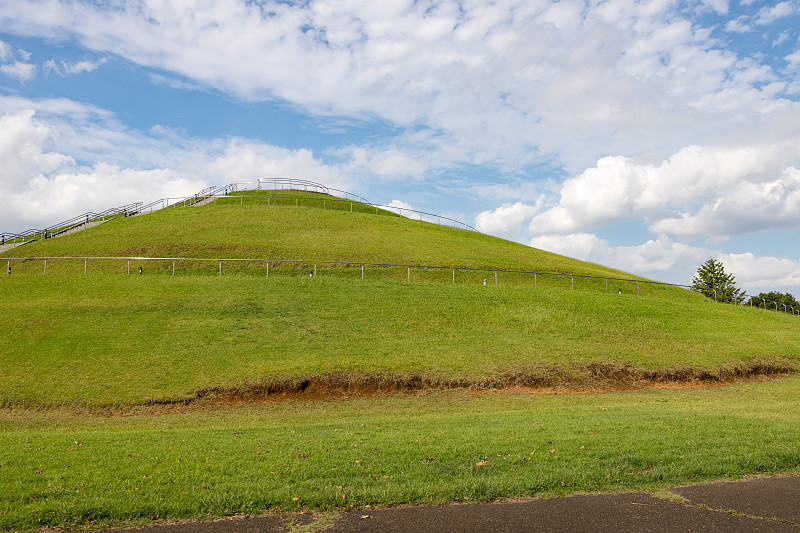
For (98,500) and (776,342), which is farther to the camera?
(776,342)

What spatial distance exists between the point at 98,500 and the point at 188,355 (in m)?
14.6

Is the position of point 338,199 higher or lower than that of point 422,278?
higher

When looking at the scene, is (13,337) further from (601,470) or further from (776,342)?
(776,342)

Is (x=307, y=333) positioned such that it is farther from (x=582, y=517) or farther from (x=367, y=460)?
(x=582, y=517)

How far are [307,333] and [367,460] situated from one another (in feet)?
49.2

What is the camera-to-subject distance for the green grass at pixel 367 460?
7688mm

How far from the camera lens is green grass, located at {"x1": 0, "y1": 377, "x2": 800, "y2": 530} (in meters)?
7.69

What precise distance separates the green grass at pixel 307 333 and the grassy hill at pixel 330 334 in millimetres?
91

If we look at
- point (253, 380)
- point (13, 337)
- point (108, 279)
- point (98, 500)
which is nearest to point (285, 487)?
point (98, 500)

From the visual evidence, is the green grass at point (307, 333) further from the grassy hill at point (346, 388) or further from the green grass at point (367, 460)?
the green grass at point (367, 460)

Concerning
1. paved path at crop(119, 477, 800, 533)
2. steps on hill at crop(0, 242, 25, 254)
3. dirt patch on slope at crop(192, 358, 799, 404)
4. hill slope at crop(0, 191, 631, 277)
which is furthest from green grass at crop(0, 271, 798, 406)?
steps on hill at crop(0, 242, 25, 254)

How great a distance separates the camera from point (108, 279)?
31953 mm

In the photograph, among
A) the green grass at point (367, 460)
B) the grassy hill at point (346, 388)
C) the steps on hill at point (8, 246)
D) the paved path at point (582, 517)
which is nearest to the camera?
the paved path at point (582, 517)

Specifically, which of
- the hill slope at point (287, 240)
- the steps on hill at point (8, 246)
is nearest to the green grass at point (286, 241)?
the hill slope at point (287, 240)
